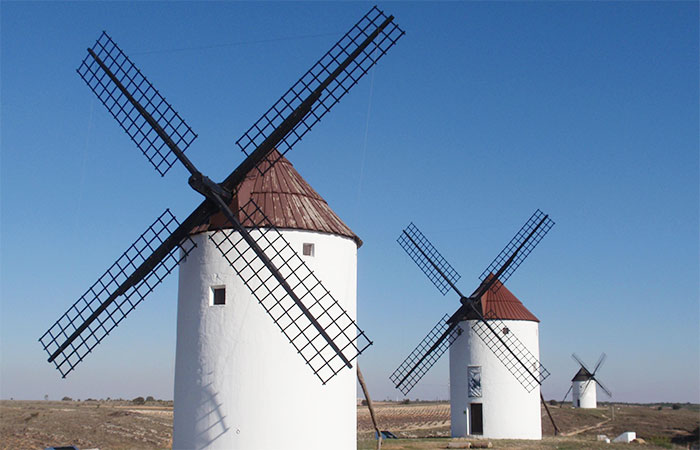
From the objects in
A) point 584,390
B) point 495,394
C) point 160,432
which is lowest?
point 160,432

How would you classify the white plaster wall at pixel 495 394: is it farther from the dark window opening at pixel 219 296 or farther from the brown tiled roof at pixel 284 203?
the dark window opening at pixel 219 296

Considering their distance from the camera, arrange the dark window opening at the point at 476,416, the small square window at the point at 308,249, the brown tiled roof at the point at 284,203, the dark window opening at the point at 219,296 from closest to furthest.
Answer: the dark window opening at the point at 219,296
the brown tiled roof at the point at 284,203
the small square window at the point at 308,249
the dark window opening at the point at 476,416

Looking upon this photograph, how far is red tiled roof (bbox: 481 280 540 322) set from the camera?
92.0 feet

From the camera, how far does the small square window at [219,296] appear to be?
15.3m

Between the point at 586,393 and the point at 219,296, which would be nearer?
the point at 219,296

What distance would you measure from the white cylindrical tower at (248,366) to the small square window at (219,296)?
0.02m

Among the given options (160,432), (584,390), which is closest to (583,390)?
(584,390)

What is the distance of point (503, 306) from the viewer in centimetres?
2838

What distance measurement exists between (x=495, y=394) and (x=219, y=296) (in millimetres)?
15344

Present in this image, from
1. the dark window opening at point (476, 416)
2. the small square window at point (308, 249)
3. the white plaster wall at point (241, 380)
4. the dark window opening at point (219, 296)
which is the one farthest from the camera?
the dark window opening at point (476, 416)

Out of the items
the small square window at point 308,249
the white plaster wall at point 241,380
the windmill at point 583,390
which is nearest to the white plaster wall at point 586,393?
the windmill at point 583,390

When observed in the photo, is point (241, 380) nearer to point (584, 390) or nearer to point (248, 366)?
point (248, 366)

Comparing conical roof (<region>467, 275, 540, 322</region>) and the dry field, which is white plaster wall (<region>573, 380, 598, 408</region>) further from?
conical roof (<region>467, 275, 540, 322</region>)

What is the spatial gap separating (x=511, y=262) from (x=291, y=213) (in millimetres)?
14669
